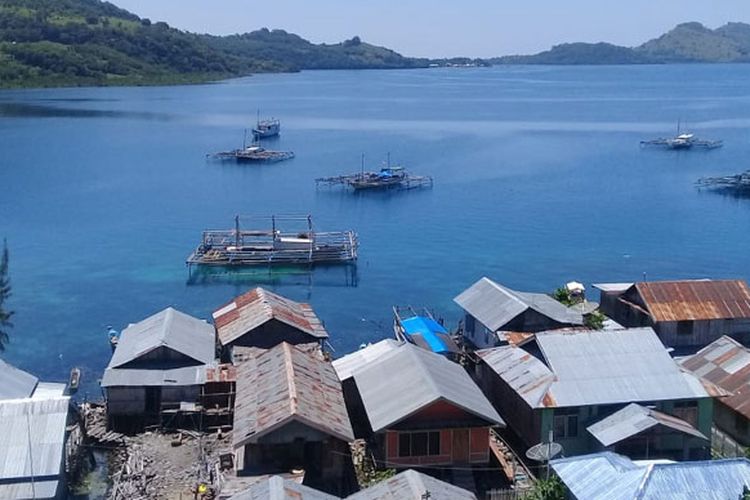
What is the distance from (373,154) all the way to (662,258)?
1902 inches

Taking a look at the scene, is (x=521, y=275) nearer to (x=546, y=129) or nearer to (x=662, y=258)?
(x=662, y=258)

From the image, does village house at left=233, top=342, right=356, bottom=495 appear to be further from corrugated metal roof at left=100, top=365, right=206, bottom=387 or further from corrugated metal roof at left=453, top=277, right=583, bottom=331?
corrugated metal roof at left=453, top=277, right=583, bottom=331

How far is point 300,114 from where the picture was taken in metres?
147

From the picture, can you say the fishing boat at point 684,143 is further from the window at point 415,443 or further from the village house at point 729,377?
the window at point 415,443

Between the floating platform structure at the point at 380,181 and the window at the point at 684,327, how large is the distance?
46873mm

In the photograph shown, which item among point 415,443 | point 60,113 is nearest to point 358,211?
point 415,443

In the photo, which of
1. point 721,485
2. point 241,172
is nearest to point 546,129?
point 241,172

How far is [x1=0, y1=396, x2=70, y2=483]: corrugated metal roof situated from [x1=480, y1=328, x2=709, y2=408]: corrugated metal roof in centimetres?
1235

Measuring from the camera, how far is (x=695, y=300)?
1248 inches

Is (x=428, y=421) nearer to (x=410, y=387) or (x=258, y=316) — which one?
(x=410, y=387)

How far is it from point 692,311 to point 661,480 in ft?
49.5

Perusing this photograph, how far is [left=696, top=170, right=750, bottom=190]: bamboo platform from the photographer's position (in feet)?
243

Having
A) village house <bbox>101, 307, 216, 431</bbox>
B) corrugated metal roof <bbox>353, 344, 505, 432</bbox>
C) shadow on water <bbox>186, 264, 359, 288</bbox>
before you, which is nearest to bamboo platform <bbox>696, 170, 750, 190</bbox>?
shadow on water <bbox>186, 264, 359, 288</bbox>

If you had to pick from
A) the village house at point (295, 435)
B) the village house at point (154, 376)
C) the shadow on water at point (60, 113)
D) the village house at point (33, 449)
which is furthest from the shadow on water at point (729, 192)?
the shadow on water at point (60, 113)
